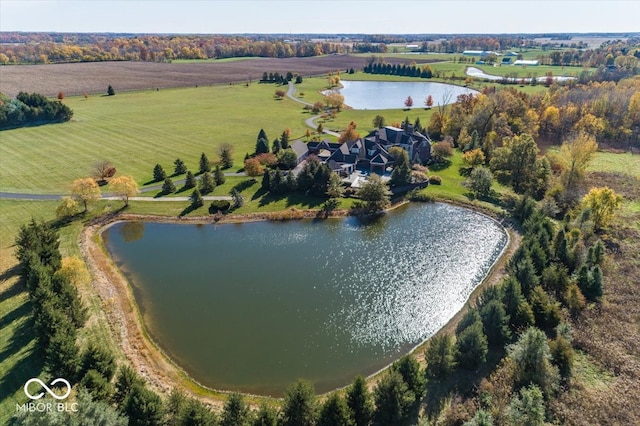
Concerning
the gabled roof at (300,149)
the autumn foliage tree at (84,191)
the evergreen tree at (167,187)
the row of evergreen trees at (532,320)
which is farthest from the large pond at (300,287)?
the gabled roof at (300,149)

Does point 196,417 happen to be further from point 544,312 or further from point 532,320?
point 544,312

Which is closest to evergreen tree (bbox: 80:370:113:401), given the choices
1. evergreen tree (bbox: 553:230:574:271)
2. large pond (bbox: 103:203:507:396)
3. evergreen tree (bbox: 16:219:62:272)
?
large pond (bbox: 103:203:507:396)

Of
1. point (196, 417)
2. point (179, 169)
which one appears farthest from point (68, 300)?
point (179, 169)

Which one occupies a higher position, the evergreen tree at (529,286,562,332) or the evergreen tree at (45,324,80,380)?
the evergreen tree at (45,324,80,380)

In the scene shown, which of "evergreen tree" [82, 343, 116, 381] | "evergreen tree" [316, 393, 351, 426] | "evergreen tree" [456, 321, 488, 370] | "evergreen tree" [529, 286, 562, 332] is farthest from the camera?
"evergreen tree" [529, 286, 562, 332]

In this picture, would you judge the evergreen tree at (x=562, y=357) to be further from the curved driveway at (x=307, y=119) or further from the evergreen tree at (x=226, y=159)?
the curved driveway at (x=307, y=119)

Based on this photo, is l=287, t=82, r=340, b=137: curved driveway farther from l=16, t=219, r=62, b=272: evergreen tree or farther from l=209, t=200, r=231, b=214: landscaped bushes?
l=16, t=219, r=62, b=272: evergreen tree
